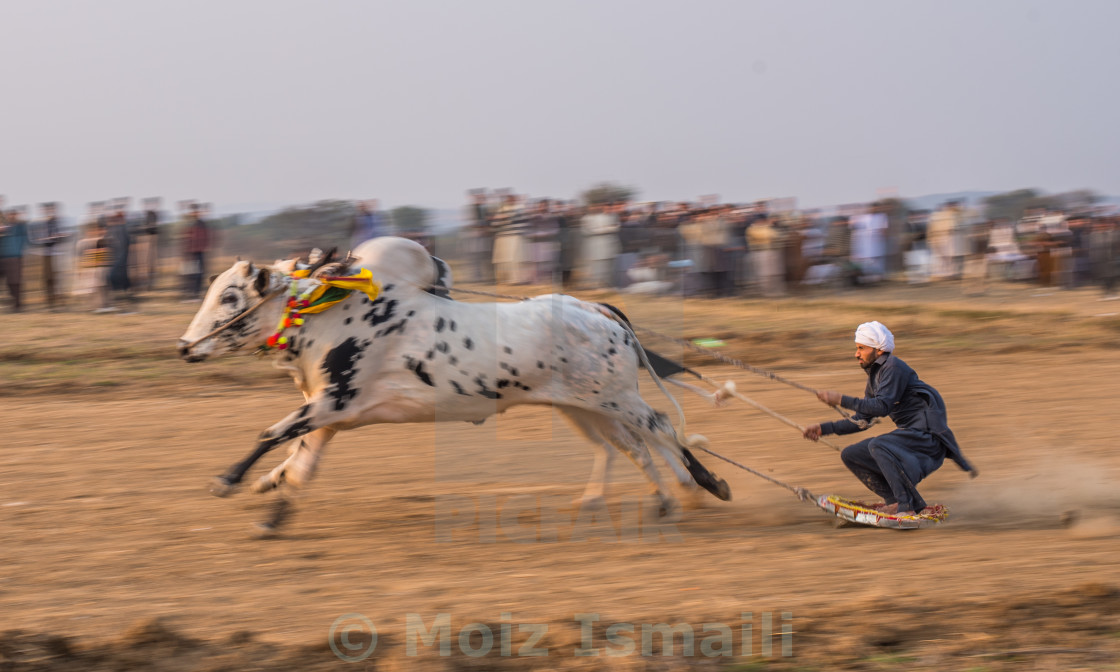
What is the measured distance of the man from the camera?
690cm

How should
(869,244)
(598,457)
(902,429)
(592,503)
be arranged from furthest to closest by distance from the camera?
(869,244), (598,457), (592,503), (902,429)

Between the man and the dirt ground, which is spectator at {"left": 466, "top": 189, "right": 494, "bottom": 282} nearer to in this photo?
the dirt ground

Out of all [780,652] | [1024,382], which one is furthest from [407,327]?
[1024,382]

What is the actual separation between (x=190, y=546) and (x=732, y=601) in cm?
333

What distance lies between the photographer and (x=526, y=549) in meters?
6.68

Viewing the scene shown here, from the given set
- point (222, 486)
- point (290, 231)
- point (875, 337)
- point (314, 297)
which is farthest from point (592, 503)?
point (290, 231)

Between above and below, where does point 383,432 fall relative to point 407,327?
below

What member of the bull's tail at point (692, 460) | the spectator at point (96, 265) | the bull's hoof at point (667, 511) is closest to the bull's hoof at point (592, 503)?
the bull's hoof at point (667, 511)

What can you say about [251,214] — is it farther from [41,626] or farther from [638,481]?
[41,626]

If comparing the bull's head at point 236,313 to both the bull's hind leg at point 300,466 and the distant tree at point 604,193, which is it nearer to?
the bull's hind leg at point 300,466

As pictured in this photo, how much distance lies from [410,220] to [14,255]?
7.65m

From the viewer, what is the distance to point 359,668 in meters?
4.72

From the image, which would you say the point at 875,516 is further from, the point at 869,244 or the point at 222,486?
the point at 869,244

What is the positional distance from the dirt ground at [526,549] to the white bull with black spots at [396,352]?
30.3 inches
